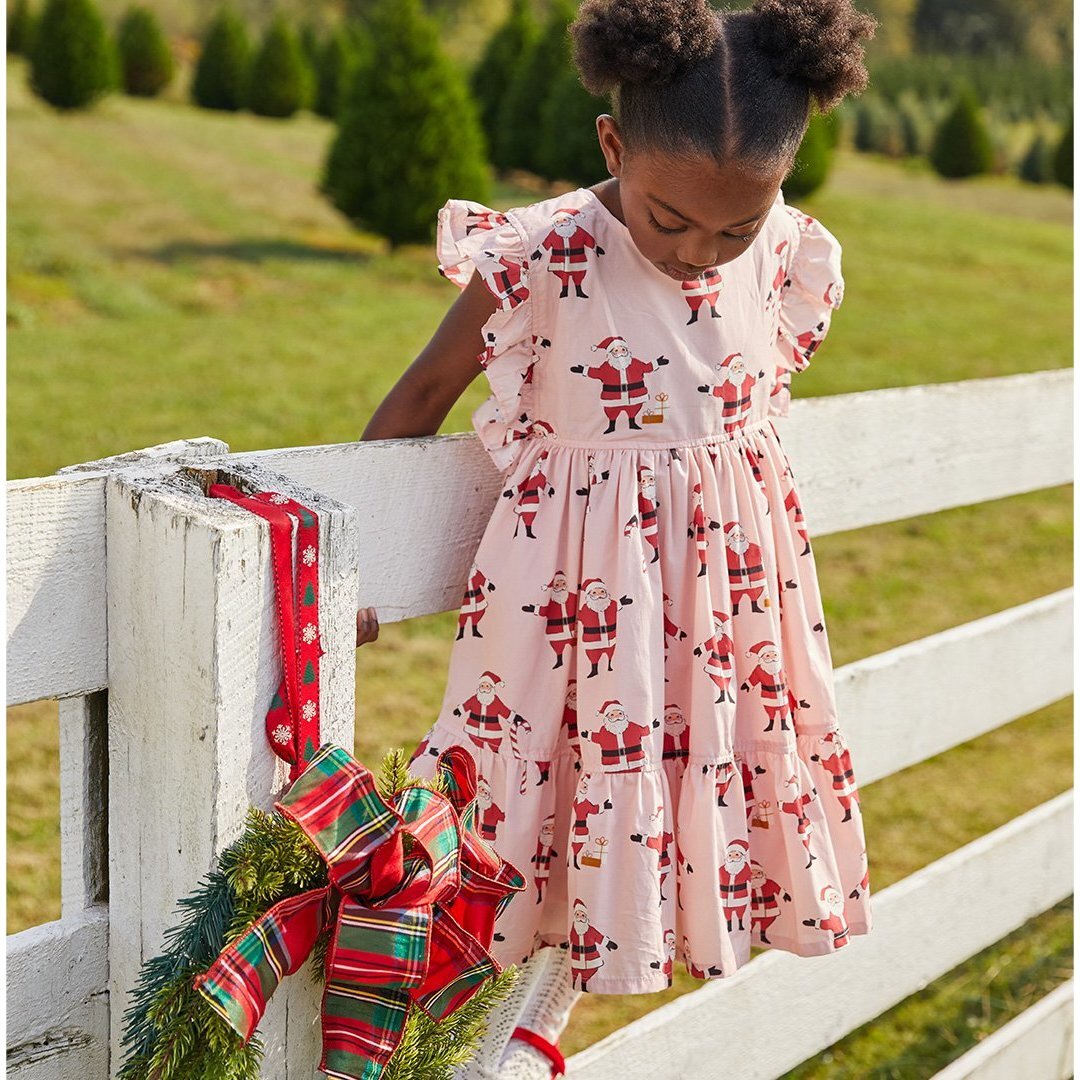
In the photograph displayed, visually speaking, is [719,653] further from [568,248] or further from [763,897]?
[568,248]

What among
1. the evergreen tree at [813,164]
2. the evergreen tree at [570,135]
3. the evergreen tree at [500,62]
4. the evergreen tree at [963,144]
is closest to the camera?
the evergreen tree at [570,135]

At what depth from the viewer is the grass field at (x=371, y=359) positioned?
3.16 metres

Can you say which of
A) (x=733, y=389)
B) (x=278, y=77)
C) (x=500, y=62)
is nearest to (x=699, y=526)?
(x=733, y=389)

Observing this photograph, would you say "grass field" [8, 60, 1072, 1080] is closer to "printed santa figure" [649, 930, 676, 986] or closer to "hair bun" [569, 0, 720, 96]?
"printed santa figure" [649, 930, 676, 986]

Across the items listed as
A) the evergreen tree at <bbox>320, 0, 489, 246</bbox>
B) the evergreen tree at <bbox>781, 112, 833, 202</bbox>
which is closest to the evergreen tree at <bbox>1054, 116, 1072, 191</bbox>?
the evergreen tree at <bbox>781, 112, 833, 202</bbox>

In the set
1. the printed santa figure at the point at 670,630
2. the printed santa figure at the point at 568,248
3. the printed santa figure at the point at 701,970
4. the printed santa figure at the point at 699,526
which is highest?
the printed santa figure at the point at 568,248

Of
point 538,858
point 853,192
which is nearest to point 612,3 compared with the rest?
point 538,858

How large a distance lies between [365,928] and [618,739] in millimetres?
510

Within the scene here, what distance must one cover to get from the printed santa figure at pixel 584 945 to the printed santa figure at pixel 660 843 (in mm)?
93

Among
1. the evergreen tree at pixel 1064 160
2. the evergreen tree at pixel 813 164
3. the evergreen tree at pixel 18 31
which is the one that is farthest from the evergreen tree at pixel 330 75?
the evergreen tree at pixel 1064 160

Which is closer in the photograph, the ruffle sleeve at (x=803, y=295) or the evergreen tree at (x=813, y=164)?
the ruffle sleeve at (x=803, y=295)

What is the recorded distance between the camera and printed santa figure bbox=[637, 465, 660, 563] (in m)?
1.53

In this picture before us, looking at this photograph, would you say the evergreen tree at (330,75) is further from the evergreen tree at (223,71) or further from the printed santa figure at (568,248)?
the printed santa figure at (568,248)

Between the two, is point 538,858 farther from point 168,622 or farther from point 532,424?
point 168,622
